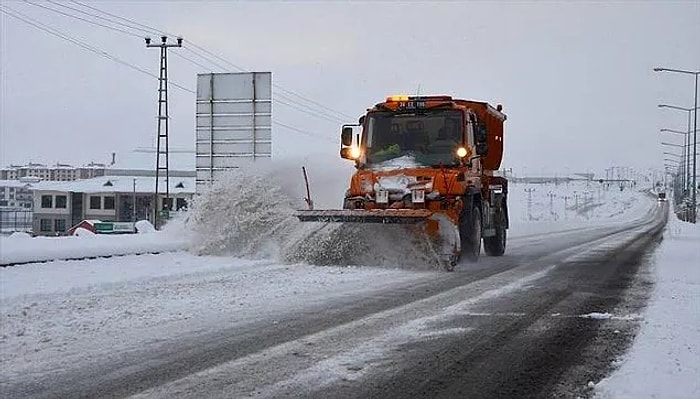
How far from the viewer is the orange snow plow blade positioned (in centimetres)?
1140

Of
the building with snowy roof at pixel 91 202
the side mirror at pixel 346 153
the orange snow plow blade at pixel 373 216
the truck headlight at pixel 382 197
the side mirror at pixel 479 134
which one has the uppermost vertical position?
the side mirror at pixel 479 134

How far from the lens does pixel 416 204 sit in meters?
12.1

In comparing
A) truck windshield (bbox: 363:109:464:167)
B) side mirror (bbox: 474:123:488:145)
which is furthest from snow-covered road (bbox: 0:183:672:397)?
side mirror (bbox: 474:123:488:145)

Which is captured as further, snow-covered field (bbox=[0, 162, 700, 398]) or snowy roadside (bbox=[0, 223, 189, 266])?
snowy roadside (bbox=[0, 223, 189, 266])

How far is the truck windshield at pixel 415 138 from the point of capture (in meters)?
12.7

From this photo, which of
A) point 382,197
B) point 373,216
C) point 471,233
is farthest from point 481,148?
point 373,216

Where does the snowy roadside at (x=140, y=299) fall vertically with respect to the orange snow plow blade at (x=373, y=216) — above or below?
below

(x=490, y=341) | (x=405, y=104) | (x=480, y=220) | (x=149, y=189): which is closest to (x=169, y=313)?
(x=490, y=341)

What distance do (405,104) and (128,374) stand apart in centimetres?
887

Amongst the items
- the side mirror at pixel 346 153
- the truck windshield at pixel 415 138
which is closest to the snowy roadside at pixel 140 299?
the truck windshield at pixel 415 138

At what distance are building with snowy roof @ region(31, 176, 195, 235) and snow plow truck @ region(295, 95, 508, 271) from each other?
36.8 meters

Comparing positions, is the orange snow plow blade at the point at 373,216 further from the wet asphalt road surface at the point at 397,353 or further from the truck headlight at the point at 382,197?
the wet asphalt road surface at the point at 397,353

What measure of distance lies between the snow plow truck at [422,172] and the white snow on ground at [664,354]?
11.4 ft

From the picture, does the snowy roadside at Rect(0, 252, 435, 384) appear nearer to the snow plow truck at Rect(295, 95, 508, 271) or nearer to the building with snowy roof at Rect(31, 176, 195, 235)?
the snow plow truck at Rect(295, 95, 508, 271)
